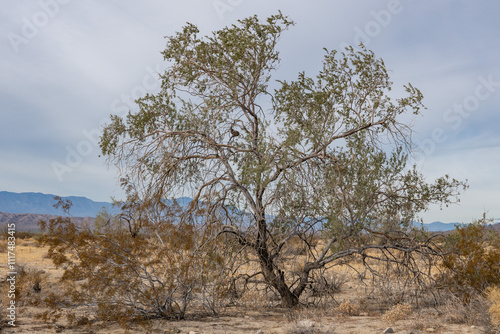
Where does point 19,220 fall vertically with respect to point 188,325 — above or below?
above

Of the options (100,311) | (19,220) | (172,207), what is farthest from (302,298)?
(19,220)

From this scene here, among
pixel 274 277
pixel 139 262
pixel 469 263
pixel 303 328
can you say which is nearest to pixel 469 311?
pixel 469 263

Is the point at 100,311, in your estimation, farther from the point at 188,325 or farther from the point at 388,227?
the point at 388,227

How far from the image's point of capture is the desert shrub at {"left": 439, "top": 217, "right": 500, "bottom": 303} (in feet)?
33.4

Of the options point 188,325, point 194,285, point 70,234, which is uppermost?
point 70,234

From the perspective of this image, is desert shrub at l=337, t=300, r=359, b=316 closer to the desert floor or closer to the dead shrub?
the desert floor

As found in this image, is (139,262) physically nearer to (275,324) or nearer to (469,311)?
(275,324)

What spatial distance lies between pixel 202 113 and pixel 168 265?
3.98 m

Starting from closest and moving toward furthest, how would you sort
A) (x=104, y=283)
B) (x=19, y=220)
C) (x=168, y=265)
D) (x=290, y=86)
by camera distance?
1. (x=104, y=283)
2. (x=168, y=265)
3. (x=290, y=86)
4. (x=19, y=220)

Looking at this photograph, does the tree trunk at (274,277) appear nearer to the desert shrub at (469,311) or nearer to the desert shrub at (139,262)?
the desert shrub at (139,262)

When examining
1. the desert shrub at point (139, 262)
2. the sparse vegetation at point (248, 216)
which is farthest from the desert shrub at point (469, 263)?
the desert shrub at point (139, 262)

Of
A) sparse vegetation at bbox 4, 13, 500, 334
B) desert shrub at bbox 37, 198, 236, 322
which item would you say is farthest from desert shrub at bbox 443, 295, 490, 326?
desert shrub at bbox 37, 198, 236, 322

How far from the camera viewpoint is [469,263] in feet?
34.0

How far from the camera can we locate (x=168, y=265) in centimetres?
960
